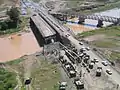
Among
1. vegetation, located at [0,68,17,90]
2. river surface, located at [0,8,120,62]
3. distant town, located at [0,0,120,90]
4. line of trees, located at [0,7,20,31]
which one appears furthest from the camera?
Answer: line of trees, located at [0,7,20,31]

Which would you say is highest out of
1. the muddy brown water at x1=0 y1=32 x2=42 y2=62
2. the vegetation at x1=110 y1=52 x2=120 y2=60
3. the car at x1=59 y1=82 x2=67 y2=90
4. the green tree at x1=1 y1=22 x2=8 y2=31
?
the green tree at x1=1 y1=22 x2=8 y2=31

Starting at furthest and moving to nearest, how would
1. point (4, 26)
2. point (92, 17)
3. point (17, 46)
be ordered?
1. point (4, 26)
2. point (92, 17)
3. point (17, 46)

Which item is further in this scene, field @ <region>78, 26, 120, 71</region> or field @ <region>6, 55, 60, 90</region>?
field @ <region>78, 26, 120, 71</region>

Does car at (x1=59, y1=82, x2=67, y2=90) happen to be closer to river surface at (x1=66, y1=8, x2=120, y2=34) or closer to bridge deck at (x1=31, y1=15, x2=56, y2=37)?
bridge deck at (x1=31, y1=15, x2=56, y2=37)

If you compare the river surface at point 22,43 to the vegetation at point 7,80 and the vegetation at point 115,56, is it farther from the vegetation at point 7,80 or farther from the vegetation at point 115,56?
→ the vegetation at point 115,56

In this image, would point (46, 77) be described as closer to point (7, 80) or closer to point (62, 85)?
point (62, 85)

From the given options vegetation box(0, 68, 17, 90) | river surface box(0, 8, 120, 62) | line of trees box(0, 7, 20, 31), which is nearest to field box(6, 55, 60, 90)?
vegetation box(0, 68, 17, 90)

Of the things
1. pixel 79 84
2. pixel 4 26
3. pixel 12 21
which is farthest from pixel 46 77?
pixel 12 21

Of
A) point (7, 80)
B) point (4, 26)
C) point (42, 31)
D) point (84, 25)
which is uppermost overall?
point (42, 31)
